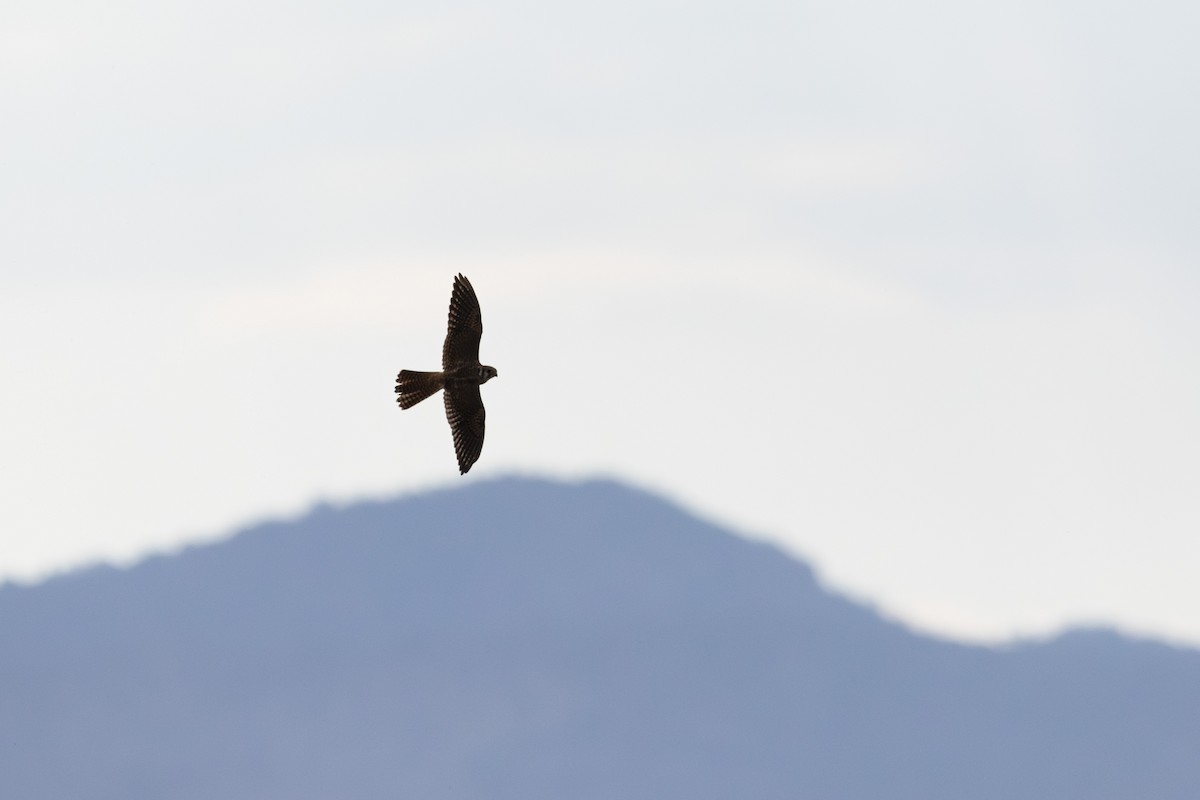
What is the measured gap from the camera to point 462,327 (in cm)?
6112

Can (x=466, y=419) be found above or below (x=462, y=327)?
below

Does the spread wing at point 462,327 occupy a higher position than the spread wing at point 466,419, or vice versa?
the spread wing at point 462,327

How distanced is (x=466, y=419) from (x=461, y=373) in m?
1.39

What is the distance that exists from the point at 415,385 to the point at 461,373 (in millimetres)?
1415

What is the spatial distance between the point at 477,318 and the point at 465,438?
3116mm

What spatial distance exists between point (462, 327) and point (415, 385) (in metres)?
2.01

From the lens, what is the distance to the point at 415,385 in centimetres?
6025

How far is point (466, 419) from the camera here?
61.9 m

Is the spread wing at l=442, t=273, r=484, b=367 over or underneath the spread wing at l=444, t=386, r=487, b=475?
over

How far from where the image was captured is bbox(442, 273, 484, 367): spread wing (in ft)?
200

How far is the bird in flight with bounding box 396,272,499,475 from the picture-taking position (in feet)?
200

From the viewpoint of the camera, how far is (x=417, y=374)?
199ft

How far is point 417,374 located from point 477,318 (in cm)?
210

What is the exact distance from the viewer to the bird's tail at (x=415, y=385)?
59.6 metres
